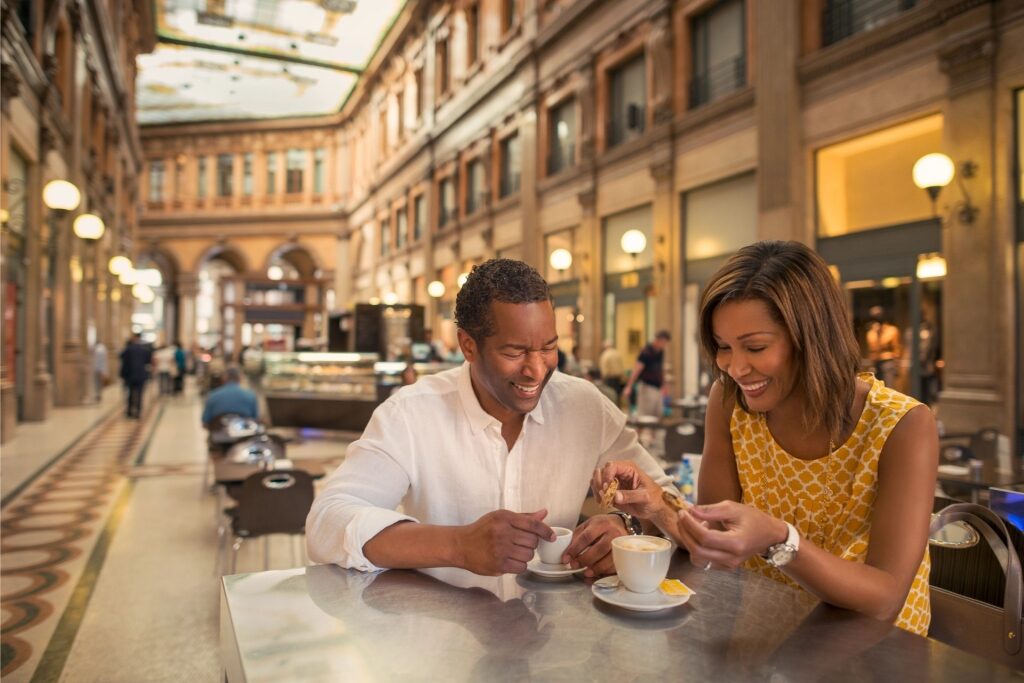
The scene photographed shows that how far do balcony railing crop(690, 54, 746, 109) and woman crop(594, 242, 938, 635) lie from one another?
415 inches

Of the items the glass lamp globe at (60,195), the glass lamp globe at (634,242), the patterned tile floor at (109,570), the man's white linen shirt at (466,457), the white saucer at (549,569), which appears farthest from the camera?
the glass lamp globe at (634,242)

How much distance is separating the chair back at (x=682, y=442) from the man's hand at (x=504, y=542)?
13.4ft

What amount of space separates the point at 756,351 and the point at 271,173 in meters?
34.3

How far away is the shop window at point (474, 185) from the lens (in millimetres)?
19984

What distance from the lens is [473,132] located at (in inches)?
782

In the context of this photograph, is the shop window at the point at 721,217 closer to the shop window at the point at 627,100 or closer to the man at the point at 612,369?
the man at the point at 612,369

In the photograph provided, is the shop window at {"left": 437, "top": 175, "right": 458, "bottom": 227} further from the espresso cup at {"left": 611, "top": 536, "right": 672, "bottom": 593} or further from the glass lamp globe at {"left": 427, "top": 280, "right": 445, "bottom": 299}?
the espresso cup at {"left": 611, "top": 536, "right": 672, "bottom": 593}

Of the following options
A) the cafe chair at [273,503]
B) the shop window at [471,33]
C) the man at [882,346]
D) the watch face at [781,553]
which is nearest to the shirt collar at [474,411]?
the watch face at [781,553]

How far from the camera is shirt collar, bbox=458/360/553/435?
1.76 m

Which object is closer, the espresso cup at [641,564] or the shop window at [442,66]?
the espresso cup at [641,564]

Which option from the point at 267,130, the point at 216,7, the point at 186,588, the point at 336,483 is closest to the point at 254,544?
the point at 186,588

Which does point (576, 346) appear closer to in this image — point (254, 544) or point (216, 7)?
point (254, 544)

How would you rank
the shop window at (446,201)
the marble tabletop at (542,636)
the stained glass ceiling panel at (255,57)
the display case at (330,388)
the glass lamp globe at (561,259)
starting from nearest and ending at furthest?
the marble tabletop at (542,636)
the display case at (330,388)
the glass lamp globe at (561,259)
the shop window at (446,201)
the stained glass ceiling panel at (255,57)

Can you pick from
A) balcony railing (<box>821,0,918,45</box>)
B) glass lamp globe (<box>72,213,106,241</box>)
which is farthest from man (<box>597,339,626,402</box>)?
glass lamp globe (<box>72,213,106,241</box>)
